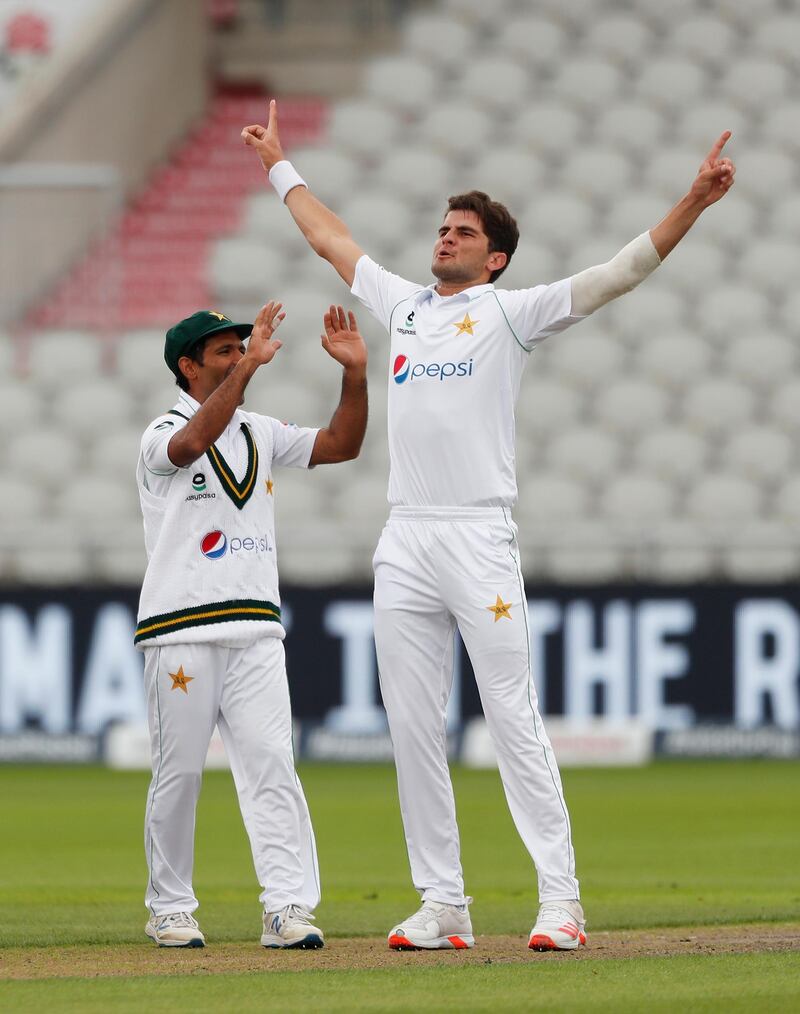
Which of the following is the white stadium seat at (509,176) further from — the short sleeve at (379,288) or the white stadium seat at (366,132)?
the short sleeve at (379,288)

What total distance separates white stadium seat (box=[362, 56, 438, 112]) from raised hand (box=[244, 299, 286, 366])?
15408 millimetres

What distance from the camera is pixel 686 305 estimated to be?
1834 centimetres

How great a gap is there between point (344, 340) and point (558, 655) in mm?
8000

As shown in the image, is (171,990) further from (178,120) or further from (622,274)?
(178,120)

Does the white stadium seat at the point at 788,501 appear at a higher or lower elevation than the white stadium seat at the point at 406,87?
lower

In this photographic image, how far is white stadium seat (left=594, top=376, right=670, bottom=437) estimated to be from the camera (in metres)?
16.9

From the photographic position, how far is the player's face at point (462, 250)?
236 inches

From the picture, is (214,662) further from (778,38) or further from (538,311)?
(778,38)

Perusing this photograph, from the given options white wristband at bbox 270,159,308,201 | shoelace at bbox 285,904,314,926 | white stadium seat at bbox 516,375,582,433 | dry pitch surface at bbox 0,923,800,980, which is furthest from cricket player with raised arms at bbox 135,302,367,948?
white stadium seat at bbox 516,375,582,433

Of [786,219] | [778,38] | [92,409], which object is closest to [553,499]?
[92,409]

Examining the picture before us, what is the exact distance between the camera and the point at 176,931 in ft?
19.4

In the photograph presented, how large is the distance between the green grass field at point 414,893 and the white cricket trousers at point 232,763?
29 centimetres

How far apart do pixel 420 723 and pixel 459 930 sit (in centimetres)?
61

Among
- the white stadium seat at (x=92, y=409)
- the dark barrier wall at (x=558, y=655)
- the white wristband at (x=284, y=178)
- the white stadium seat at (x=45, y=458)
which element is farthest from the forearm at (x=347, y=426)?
the white stadium seat at (x=92, y=409)
